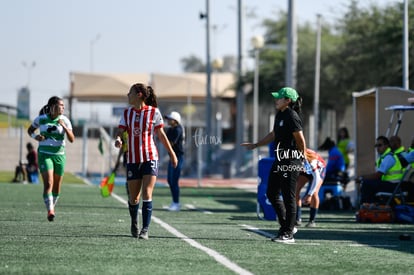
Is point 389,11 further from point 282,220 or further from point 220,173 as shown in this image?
point 282,220

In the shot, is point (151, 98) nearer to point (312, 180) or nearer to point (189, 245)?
point (189, 245)

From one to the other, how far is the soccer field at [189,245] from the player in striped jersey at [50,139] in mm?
531

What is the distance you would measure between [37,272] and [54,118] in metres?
6.75

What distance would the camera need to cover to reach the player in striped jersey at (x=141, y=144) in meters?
14.2

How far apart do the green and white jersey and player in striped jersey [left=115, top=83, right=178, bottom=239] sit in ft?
8.08

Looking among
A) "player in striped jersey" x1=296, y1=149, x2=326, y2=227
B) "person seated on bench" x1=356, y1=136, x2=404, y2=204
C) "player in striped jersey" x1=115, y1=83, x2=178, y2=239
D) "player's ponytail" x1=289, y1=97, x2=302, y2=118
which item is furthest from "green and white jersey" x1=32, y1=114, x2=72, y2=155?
"person seated on bench" x1=356, y1=136, x2=404, y2=204

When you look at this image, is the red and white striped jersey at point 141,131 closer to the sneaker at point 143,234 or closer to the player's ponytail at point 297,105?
the sneaker at point 143,234

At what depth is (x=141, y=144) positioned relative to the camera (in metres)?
14.2

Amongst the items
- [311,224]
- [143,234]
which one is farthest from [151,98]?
[311,224]

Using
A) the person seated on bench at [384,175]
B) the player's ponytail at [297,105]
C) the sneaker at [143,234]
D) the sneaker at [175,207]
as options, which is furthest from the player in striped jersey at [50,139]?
the person seated on bench at [384,175]

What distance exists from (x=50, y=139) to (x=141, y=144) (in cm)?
281

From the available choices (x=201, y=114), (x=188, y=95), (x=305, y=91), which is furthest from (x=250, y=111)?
(x=201, y=114)

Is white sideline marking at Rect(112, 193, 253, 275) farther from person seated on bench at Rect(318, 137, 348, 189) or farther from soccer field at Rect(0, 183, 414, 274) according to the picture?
person seated on bench at Rect(318, 137, 348, 189)

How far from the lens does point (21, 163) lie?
38312mm
